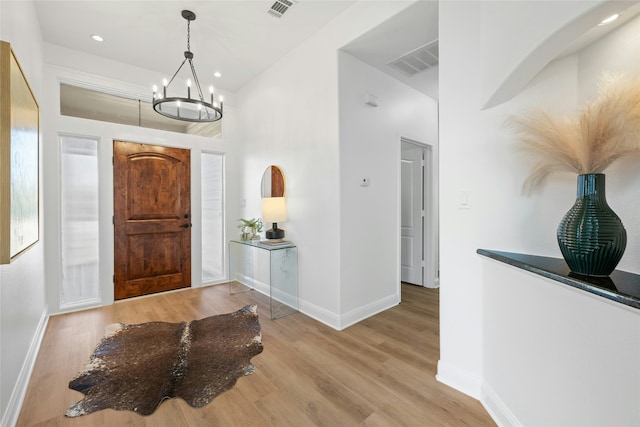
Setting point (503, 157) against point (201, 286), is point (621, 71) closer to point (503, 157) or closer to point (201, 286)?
point (503, 157)

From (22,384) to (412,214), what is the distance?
437 centimetres

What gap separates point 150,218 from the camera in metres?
3.91

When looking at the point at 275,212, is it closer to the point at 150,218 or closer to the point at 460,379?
the point at 150,218

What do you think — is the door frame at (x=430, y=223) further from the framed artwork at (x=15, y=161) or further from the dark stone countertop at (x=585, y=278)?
the framed artwork at (x=15, y=161)

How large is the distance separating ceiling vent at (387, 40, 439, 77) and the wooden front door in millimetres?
3203

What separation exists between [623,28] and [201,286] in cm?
481

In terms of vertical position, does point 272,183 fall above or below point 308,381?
above

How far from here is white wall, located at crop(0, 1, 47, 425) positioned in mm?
1563

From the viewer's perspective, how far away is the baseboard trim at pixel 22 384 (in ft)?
5.12

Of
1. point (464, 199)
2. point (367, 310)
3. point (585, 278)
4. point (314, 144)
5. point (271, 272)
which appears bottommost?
point (367, 310)

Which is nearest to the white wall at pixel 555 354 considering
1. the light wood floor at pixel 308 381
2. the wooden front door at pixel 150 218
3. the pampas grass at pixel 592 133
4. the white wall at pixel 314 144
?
the light wood floor at pixel 308 381

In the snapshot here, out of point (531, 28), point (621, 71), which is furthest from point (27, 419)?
point (621, 71)

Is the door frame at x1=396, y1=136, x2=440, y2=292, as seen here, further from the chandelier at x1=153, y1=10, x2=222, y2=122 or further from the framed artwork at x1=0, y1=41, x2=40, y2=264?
the framed artwork at x1=0, y1=41, x2=40, y2=264

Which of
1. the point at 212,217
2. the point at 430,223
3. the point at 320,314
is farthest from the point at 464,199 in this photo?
the point at 212,217
